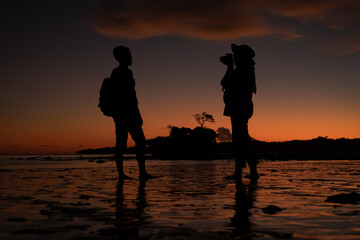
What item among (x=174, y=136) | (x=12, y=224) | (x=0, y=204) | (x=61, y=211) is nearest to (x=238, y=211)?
(x=61, y=211)

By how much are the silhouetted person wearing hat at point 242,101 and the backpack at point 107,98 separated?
9.81 feet

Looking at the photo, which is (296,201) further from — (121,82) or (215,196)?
(121,82)

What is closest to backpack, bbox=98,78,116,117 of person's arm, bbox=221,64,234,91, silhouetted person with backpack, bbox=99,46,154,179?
silhouetted person with backpack, bbox=99,46,154,179

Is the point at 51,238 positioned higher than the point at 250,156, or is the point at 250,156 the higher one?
the point at 250,156

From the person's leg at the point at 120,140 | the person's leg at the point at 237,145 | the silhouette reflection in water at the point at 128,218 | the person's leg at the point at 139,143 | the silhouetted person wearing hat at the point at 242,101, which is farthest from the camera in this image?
the person's leg at the point at 139,143

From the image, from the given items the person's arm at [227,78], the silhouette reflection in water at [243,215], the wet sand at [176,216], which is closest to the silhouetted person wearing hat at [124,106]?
the person's arm at [227,78]

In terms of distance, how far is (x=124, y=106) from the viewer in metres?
9.95

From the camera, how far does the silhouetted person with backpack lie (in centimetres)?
991

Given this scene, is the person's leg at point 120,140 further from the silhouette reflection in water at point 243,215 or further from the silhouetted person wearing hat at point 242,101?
the silhouette reflection in water at point 243,215

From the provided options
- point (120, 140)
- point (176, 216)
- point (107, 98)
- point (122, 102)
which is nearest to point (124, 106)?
point (122, 102)

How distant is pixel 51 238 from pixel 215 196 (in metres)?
3.48

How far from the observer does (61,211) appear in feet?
15.3

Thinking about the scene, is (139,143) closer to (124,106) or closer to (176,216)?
(124,106)

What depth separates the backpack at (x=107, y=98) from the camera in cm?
991
